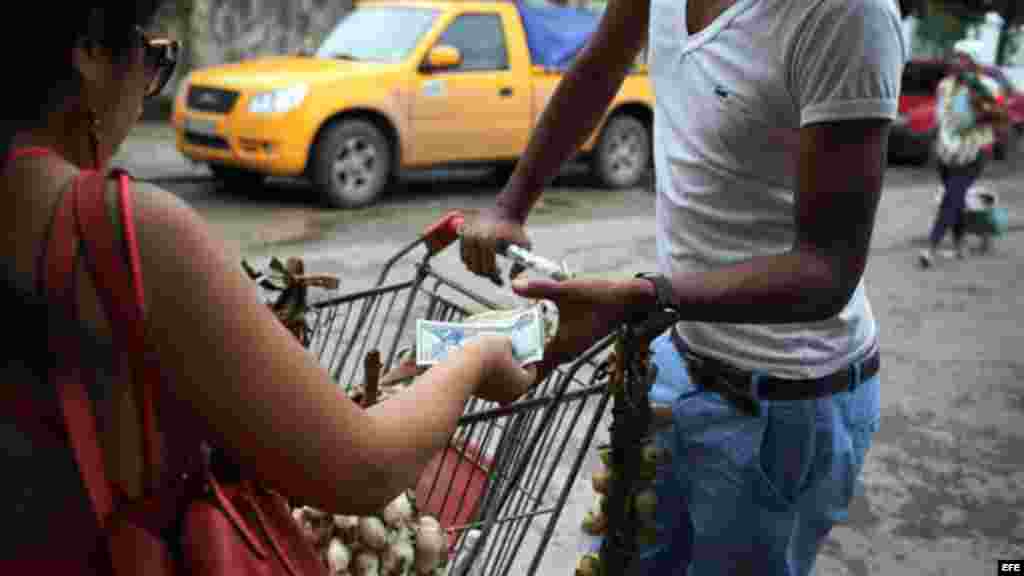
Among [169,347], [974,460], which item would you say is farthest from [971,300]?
[169,347]

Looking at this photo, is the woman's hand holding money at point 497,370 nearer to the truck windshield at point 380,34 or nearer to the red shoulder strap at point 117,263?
the red shoulder strap at point 117,263

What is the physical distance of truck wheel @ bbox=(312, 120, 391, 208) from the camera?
992cm

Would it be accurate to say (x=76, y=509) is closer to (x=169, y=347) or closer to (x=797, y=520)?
(x=169, y=347)

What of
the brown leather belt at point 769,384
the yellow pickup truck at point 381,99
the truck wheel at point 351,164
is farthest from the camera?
the truck wheel at point 351,164

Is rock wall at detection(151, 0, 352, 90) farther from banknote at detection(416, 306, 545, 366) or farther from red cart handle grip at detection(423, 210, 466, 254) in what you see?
banknote at detection(416, 306, 545, 366)

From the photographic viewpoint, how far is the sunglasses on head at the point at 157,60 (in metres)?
1.34

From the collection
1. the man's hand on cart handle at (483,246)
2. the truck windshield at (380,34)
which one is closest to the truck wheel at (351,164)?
the truck windshield at (380,34)

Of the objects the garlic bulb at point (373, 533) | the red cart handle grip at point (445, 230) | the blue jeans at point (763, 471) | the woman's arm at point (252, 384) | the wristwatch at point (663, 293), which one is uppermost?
the woman's arm at point (252, 384)

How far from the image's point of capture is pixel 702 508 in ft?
6.95

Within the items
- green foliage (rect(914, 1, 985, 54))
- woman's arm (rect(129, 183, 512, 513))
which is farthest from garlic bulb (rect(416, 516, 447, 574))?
green foliage (rect(914, 1, 985, 54))

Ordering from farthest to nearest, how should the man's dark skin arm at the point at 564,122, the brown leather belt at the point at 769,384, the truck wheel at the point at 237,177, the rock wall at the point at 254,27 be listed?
the rock wall at the point at 254,27
the truck wheel at the point at 237,177
the man's dark skin arm at the point at 564,122
the brown leather belt at the point at 769,384

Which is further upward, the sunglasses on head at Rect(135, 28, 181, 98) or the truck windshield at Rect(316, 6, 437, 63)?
the sunglasses on head at Rect(135, 28, 181, 98)

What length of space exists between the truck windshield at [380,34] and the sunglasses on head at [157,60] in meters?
8.95

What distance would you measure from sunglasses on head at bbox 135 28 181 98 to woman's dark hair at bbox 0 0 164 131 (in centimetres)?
5
